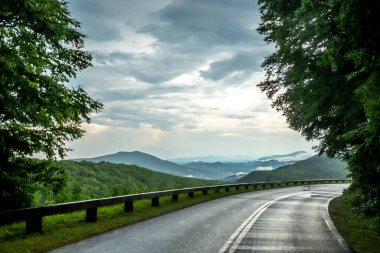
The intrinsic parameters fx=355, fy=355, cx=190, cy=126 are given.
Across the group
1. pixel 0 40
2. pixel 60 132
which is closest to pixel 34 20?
pixel 0 40

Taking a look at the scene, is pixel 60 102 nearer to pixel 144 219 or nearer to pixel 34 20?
pixel 34 20

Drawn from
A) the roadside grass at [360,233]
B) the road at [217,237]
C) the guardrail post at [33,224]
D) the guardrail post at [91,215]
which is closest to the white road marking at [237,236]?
the road at [217,237]

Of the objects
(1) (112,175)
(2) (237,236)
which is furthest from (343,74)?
(1) (112,175)

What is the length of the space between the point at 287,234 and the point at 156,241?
3932 mm

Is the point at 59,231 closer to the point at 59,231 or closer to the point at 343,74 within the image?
the point at 59,231

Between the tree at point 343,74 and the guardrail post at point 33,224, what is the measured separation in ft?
27.3

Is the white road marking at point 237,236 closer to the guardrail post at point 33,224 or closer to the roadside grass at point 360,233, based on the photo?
the roadside grass at point 360,233

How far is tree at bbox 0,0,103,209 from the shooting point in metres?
10.2

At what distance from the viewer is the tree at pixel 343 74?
734cm

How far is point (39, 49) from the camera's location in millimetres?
11961

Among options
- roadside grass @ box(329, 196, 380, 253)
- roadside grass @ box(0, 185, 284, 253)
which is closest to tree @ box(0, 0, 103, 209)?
roadside grass @ box(0, 185, 284, 253)

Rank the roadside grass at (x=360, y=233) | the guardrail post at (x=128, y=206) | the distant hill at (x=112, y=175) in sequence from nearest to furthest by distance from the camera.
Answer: the roadside grass at (x=360, y=233) → the guardrail post at (x=128, y=206) → the distant hill at (x=112, y=175)

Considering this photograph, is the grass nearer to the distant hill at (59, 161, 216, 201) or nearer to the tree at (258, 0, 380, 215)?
the tree at (258, 0, 380, 215)

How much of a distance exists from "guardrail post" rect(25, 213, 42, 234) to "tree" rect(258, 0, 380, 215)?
27.3 feet
